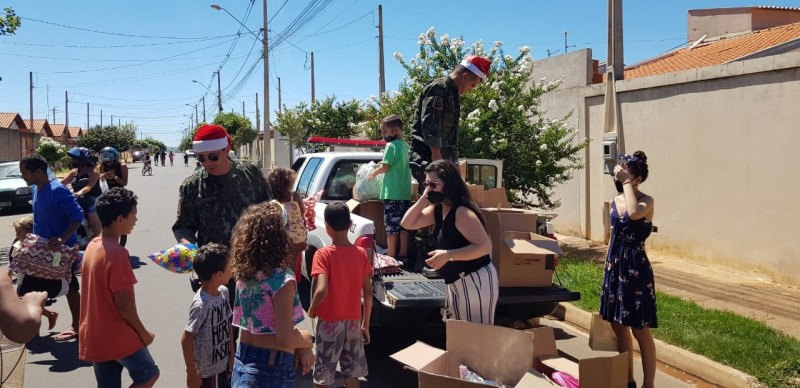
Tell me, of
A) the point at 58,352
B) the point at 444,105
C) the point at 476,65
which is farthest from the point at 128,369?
the point at 476,65

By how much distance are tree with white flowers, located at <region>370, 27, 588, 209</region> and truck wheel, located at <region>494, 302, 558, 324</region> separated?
5.43 m

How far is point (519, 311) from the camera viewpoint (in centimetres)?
520

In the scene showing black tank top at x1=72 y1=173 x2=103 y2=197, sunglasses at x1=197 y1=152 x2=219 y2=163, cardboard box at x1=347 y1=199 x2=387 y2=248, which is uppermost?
sunglasses at x1=197 y1=152 x2=219 y2=163

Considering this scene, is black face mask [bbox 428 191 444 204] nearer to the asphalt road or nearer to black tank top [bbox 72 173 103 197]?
the asphalt road

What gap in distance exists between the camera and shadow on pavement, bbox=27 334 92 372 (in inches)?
217

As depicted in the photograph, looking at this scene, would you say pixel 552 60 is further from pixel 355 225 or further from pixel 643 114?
pixel 355 225

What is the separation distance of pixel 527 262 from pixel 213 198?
8.31ft

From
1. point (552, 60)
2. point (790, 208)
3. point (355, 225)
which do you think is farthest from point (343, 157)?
point (552, 60)

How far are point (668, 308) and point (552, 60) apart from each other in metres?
8.91

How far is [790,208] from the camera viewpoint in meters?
8.36

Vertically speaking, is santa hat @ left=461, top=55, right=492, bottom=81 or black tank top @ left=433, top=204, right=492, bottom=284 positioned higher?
santa hat @ left=461, top=55, right=492, bottom=81

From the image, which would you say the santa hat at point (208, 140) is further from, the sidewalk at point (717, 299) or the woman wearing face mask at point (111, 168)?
the woman wearing face mask at point (111, 168)

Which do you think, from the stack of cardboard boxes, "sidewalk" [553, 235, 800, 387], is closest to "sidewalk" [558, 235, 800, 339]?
"sidewalk" [553, 235, 800, 387]

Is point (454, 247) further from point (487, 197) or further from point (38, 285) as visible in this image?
point (38, 285)
